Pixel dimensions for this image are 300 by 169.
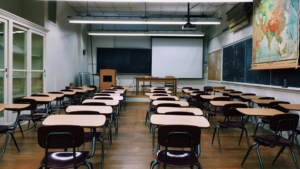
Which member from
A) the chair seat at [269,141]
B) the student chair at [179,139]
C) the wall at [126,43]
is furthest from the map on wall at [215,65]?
the student chair at [179,139]

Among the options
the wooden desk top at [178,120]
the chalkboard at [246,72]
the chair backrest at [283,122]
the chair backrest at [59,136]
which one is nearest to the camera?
the chair backrest at [59,136]

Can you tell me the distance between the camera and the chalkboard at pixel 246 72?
160 inches

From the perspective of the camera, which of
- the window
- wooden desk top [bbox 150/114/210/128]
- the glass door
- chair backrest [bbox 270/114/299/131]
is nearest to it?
wooden desk top [bbox 150/114/210/128]

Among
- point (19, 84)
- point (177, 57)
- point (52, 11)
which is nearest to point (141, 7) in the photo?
point (177, 57)

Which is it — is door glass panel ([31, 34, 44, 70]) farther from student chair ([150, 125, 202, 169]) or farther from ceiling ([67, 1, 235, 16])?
student chair ([150, 125, 202, 169])

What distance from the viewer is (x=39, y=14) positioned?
640cm

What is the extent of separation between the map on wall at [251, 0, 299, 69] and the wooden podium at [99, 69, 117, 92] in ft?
19.0

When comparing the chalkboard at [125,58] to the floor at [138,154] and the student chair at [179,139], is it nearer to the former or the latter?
the floor at [138,154]

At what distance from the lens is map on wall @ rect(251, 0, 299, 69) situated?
12.2 ft

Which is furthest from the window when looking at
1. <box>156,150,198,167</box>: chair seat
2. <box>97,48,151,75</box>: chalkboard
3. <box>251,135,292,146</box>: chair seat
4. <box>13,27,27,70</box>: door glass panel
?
<box>251,135,292,146</box>: chair seat

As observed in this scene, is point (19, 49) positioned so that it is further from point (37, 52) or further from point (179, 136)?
point (179, 136)

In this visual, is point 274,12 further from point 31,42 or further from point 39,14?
point 39,14

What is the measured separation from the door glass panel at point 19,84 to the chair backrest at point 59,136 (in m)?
4.05

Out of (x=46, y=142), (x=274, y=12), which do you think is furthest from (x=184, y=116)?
(x=274, y=12)
